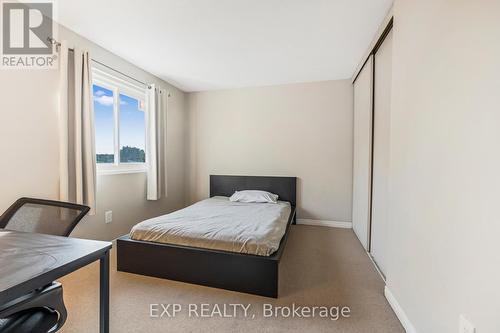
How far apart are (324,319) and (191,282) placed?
1.10m

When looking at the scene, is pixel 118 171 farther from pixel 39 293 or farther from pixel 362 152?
pixel 362 152

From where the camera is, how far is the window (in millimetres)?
2721

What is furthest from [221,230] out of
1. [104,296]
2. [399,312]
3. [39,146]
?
[39,146]

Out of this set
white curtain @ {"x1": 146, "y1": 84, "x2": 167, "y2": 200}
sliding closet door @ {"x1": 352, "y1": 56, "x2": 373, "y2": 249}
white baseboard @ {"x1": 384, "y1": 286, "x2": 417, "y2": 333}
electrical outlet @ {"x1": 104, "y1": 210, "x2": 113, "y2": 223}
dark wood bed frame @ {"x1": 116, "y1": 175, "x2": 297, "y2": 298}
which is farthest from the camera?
white curtain @ {"x1": 146, "y1": 84, "x2": 167, "y2": 200}

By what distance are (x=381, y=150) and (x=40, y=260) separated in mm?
2530

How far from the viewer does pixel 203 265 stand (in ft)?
6.35

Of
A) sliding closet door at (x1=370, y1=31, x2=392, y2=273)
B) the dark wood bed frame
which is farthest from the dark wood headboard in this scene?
the dark wood bed frame

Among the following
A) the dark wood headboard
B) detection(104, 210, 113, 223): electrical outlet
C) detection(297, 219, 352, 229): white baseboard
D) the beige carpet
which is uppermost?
the dark wood headboard

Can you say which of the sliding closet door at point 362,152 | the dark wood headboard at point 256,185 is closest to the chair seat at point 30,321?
the sliding closet door at point 362,152

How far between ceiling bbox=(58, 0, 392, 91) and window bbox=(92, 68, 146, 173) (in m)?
0.38

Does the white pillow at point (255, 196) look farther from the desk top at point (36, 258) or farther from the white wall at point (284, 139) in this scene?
the desk top at point (36, 258)

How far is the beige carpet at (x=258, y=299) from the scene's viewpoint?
1487 mm

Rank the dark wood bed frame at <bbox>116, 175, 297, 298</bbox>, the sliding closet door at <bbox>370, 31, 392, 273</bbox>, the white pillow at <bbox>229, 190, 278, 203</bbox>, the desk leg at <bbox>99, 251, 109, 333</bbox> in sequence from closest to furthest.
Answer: the desk leg at <bbox>99, 251, 109, 333</bbox> < the dark wood bed frame at <bbox>116, 175, 297, 298</bbox> < the sliding closet door at <bbox>370, 31, 392, 273</bbox> < the white pillow at <bbox>229, 190, 278, 203</bbox>

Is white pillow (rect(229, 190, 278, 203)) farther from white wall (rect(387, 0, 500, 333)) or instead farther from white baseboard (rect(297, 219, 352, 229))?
white wall (rect(387, 0, 500, 333))
